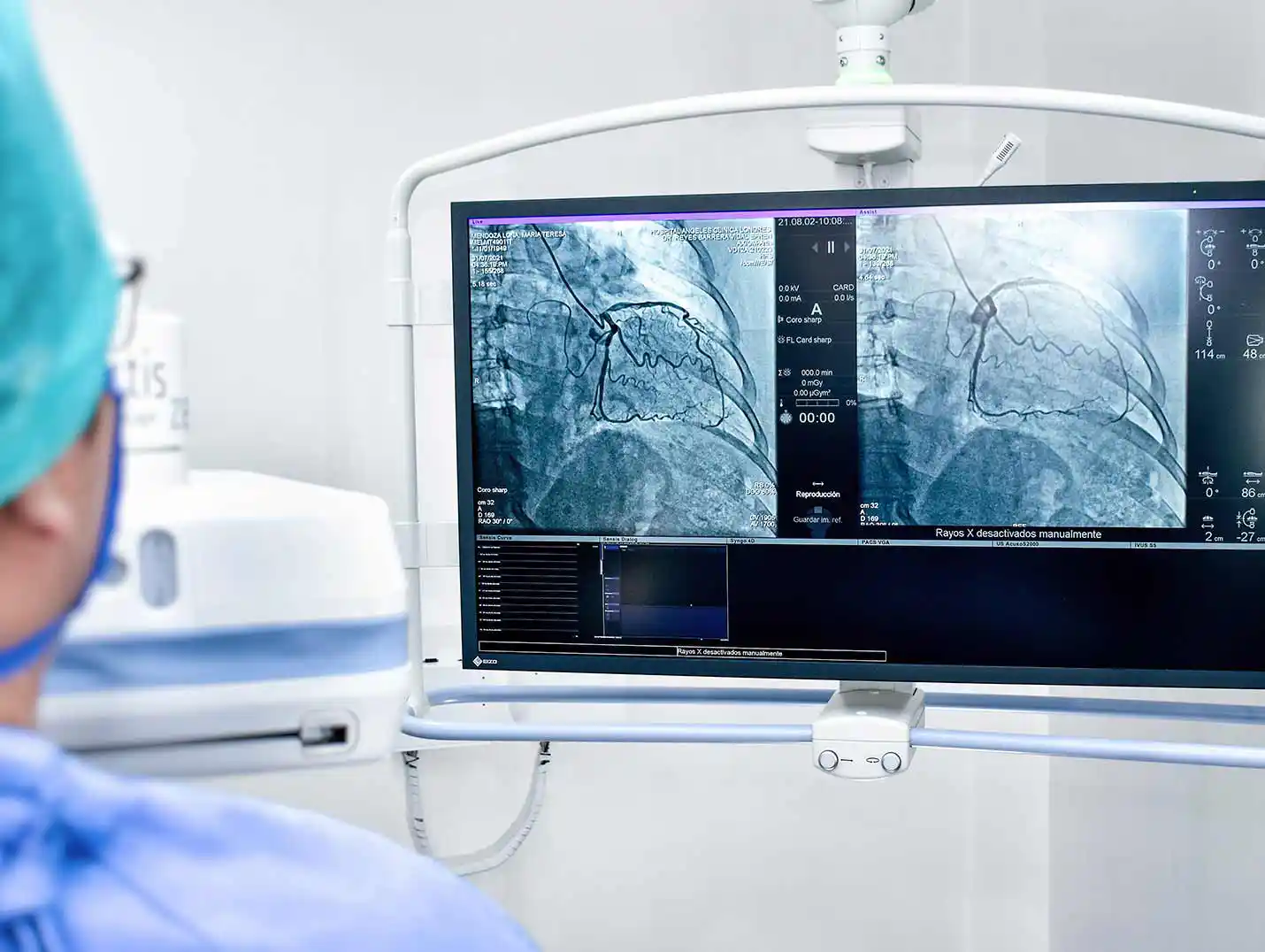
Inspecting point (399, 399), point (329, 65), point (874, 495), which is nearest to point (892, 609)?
point (874, 495)

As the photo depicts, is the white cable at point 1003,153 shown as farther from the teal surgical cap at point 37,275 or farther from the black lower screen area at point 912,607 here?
the teal surgical cap at point 37,275

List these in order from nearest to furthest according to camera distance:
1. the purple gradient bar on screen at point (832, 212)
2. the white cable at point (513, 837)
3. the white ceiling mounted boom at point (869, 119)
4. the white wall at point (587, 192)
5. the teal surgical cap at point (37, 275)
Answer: the teal surgical cap at point (37, 275) < the purple gradient bar on screen at point (832, 212) < the white ceiling mounted boom at point (869, 119) < the white wall at point (587, 192) < the white cable at point (513, 837)

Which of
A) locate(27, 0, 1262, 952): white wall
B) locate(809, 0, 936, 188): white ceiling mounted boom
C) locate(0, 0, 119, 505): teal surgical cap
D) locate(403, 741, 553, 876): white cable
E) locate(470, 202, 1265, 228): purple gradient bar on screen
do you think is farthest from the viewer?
locate(403, 741, 553, 876): white cable

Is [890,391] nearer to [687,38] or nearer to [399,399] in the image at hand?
[399,399]

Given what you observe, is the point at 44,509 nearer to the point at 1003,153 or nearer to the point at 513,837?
the point at 1003,153

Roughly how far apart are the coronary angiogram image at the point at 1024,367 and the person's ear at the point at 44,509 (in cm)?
114

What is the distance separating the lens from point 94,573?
0.58 metres

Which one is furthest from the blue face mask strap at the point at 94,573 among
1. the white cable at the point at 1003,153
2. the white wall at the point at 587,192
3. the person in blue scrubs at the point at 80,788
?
the white wall at the point at 587,192

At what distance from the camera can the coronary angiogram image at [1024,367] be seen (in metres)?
1.51

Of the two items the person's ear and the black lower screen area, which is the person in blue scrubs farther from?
the black lower screen area

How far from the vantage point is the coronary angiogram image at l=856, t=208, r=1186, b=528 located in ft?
4.97

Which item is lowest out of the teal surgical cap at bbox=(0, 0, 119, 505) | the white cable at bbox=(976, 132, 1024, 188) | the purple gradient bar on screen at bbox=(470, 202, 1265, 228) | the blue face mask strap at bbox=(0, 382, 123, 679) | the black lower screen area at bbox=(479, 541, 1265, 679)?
the black lower screen area at bbox=(479, 541, 1265, 679)

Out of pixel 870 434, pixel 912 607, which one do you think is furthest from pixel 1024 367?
pixel 912 607

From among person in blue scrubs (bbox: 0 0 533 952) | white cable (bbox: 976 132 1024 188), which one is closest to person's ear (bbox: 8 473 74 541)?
person in blue scrubs (bbox: 0 0 533 952)
